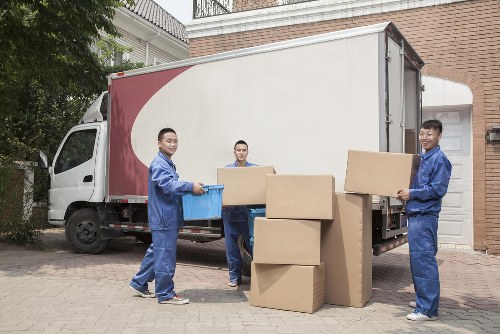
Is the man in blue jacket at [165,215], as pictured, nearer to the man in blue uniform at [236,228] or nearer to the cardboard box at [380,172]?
the man in blue uniform at [236,228]

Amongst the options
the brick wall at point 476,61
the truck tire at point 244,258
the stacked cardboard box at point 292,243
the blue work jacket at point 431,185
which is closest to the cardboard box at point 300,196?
the stacked cardboard box at point 292,243

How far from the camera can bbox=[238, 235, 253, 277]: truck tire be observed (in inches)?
258

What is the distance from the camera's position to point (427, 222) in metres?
4.97

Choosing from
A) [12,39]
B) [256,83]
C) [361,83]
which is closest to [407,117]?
[361,83]

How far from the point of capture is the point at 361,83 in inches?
242

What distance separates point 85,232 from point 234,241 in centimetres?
375

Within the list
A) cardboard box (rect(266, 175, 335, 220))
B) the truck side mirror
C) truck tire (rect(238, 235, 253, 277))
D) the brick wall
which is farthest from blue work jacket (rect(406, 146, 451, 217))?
the truck side mirror

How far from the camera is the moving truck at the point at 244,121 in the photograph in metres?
6.19

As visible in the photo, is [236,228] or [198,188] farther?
[236,228]

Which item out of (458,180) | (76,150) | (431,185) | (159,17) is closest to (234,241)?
(431,185)

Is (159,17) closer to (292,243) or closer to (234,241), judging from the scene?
(234,241)

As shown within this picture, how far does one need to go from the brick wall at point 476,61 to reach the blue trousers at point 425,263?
17.8 feet

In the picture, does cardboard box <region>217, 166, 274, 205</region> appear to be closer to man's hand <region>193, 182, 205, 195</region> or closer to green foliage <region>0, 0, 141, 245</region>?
man's hand <region>193, 182, 205, 195</region>

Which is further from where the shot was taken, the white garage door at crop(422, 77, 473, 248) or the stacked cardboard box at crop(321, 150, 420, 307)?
the white garage door at crop(422, 77, 473, 248)
